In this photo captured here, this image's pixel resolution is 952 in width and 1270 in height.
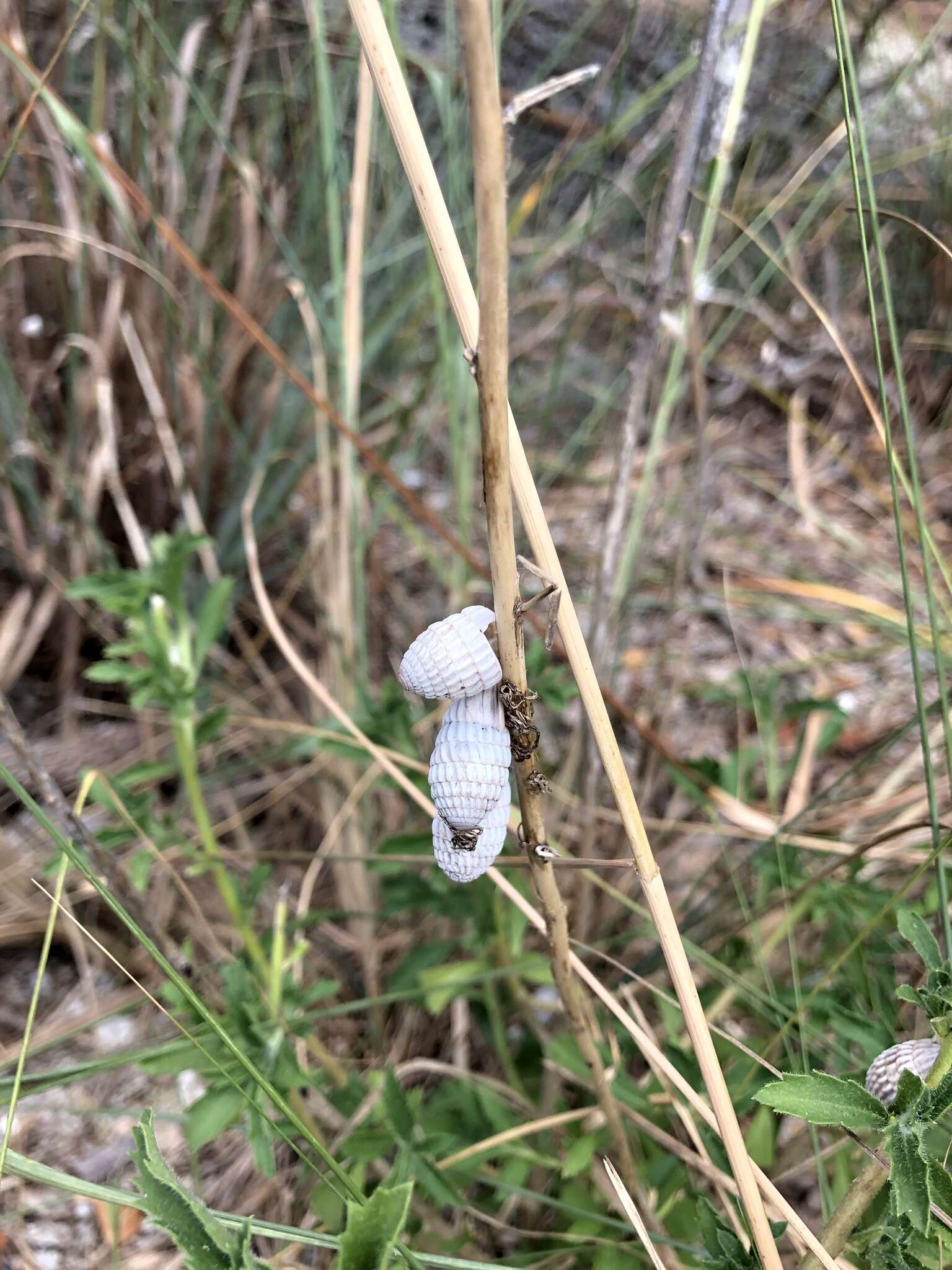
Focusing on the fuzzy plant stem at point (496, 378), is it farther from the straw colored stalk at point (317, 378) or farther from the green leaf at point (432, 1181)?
the straw colored stalk at point (317, 378)

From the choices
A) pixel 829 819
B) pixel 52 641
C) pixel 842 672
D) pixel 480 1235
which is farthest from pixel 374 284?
pixel 480 1235

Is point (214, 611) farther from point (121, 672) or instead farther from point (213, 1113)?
point (213, 1113)

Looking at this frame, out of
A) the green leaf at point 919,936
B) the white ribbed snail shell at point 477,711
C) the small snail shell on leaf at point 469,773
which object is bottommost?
the green leaf at point 919,936

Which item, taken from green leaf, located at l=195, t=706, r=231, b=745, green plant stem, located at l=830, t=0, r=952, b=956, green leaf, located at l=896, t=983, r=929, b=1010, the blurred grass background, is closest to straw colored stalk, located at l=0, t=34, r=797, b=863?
the blurred grass background

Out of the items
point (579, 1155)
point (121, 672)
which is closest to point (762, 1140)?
point (579, 1155)

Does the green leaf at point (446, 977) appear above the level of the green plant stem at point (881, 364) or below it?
below

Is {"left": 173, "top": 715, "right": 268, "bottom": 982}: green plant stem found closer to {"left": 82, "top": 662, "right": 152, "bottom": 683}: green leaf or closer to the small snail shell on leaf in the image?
{"left": 82, "top": 662, "right": 152, "bottom": 683}: green leaf

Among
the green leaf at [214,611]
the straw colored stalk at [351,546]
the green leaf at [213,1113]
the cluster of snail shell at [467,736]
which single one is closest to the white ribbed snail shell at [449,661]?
the cluster of snail shell at [467,736]

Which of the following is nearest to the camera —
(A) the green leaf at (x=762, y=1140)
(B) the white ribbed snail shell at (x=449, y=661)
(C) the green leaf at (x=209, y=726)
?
(B) the white ribbed snail shell at (x=449, y=661)
